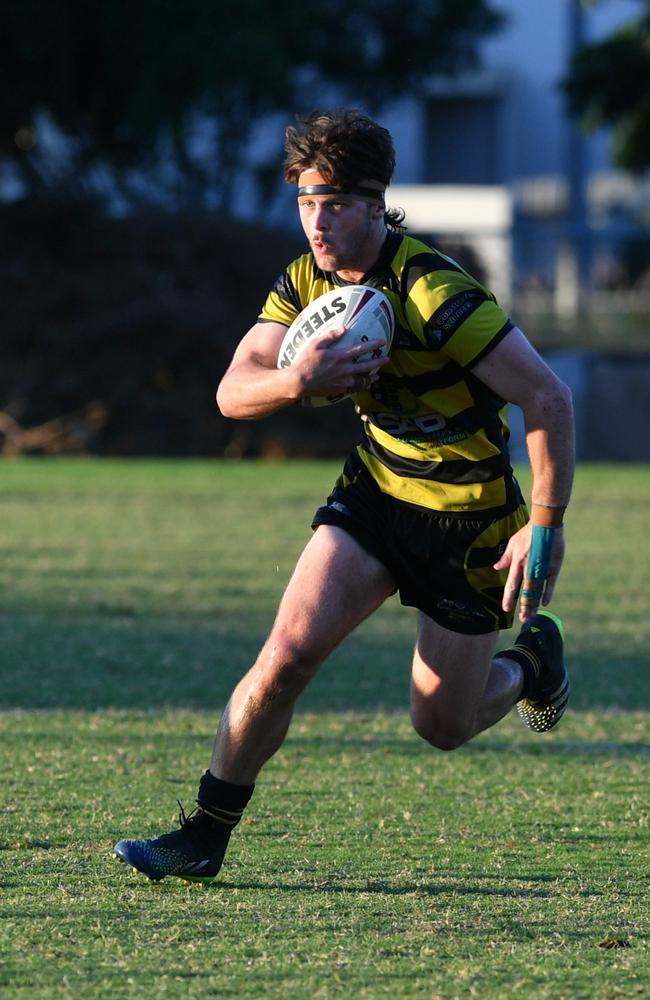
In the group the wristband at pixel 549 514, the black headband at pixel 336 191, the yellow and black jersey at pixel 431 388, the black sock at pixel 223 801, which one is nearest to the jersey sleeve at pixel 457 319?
the yellow and black jersey at pixel 431 388

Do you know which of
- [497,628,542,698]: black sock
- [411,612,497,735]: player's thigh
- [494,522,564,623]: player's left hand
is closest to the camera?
[494,522,564,623]: player's left hand

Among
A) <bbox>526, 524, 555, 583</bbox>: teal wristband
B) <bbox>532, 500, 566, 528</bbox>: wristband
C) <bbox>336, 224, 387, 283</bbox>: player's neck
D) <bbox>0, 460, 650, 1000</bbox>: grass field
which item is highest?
<bbox>336, 224, 387, 283</bbox>: player's neck

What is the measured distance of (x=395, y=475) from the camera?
5.28 meters

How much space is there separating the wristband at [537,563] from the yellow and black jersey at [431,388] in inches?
13.2

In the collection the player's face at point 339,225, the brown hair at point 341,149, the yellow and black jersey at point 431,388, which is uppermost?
the brown hair at point 341,149

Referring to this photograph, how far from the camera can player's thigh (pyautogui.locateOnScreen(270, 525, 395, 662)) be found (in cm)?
498

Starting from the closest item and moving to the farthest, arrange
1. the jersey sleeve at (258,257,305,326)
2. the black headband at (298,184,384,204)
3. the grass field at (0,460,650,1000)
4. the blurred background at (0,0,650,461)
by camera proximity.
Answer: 1. the grass field at (0,460,650,1000)
2. the black headband at (298,184,384,204)
3. the jersey sleeve at (258,257,305,326)
4. the blurred background at (0,0,650,461)

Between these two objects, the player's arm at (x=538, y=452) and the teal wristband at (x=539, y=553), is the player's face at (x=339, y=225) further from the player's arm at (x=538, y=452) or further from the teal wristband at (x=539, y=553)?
the teal wristband at (x=539, y=553)

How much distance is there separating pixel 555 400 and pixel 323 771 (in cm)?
238

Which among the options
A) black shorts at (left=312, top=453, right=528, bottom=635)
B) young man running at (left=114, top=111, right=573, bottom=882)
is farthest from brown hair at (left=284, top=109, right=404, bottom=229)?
black shorts at (left=312, top=453, right=528, bottom=635)

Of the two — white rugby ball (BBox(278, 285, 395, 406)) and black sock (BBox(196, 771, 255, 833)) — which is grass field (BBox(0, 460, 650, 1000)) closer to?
black sock (BBox(196, 771, 255, 833))

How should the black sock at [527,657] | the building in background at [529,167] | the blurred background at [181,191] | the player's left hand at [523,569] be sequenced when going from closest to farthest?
the player's left hand at [523,569] < the black sock at [527,657] < the blurred background at [181,191] < the building in background at [529,167]

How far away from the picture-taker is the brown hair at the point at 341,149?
4.87 metres

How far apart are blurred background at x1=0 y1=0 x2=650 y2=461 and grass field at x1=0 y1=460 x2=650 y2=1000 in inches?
542
